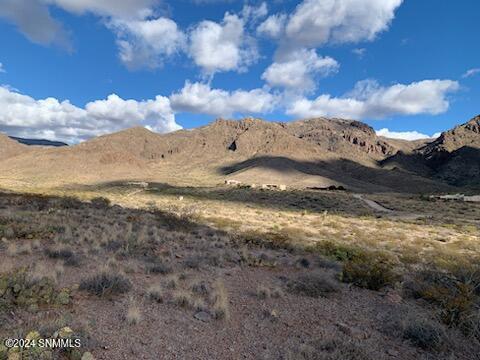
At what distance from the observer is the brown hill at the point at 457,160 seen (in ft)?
518

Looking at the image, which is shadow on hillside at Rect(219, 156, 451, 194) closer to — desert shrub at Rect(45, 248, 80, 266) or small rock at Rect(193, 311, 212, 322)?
desert shrub at Rect(45, 248, 80, 266)

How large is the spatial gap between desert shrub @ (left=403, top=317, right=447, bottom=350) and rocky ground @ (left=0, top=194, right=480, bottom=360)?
0.07ft

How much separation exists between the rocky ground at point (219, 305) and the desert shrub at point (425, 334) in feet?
0.07

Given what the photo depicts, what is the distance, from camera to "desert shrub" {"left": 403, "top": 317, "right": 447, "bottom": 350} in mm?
6207

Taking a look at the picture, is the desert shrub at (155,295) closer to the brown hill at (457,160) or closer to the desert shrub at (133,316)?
the desert shrub at (133,316)

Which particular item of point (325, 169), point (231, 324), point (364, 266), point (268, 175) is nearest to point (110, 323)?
point (231, 324)

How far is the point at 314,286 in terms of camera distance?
9000 millimetres

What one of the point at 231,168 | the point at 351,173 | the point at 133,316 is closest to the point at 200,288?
the point at 133,316

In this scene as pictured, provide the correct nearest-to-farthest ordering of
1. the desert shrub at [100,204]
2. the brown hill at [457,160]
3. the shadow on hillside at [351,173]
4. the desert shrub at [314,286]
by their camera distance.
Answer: the desert shrub at [314,286]
the desert shrub at [100,204]
the shadow on hillside at [351,173]
the brown hill at [457,160]

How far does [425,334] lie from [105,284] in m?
6.20

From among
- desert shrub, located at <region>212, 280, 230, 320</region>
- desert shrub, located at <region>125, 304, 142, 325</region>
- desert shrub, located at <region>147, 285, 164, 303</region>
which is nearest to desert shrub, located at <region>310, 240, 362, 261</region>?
desert shrub, located at <region>212, 280, 230, 320</region>

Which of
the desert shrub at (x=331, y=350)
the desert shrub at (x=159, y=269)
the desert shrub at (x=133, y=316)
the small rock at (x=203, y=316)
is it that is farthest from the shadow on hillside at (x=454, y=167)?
Result: the desert shrub at (x=133, y=316)

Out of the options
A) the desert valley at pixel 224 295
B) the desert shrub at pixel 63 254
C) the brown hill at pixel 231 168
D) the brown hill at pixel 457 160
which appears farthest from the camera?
the brown hill at pixel 457 160

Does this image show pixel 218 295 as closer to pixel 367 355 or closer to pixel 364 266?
pixel 367 355
